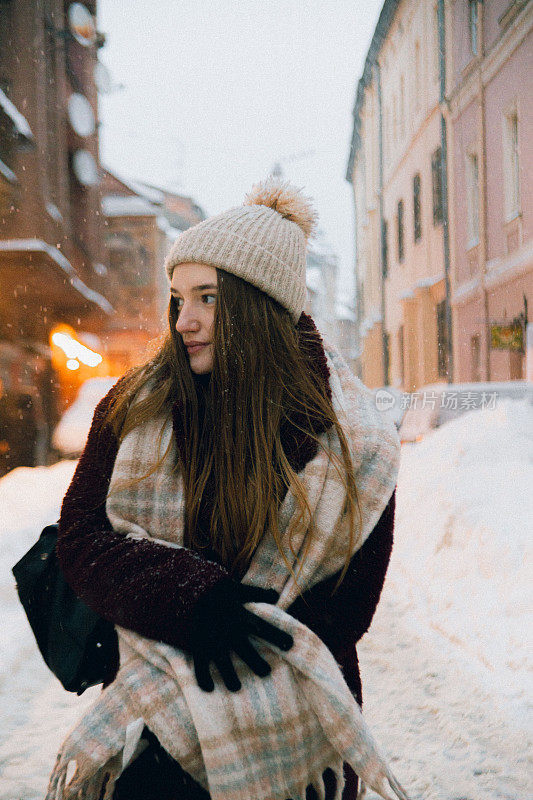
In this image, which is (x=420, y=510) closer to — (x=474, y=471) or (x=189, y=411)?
(x=474, y=471)

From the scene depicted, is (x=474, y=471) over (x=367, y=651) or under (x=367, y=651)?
over

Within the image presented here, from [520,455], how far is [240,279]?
5.13 metres

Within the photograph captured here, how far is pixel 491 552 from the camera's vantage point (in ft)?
14.8

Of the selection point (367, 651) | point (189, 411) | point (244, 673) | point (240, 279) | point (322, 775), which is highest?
point (240, 279)

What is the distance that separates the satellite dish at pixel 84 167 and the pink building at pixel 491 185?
10.7m

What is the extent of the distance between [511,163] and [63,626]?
7.84 meters

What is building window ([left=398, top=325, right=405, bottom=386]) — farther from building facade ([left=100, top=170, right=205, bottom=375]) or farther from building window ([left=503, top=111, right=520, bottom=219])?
building facade ([left=100, top=170, right=205, bottom=375])

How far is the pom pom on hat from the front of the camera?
164 cm

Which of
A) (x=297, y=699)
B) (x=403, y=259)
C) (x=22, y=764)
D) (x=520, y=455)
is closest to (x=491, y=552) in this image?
(x=520, y=455)

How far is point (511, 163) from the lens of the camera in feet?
25.0

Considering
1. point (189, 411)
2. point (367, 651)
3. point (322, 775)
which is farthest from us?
point (367, 651)

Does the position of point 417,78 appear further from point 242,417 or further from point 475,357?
point 242,417

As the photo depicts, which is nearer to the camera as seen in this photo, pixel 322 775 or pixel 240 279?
pixel 322 775

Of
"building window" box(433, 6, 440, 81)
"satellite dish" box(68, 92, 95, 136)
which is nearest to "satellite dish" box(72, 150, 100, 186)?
"satellite dish" box(68, 92, 95, 136)
